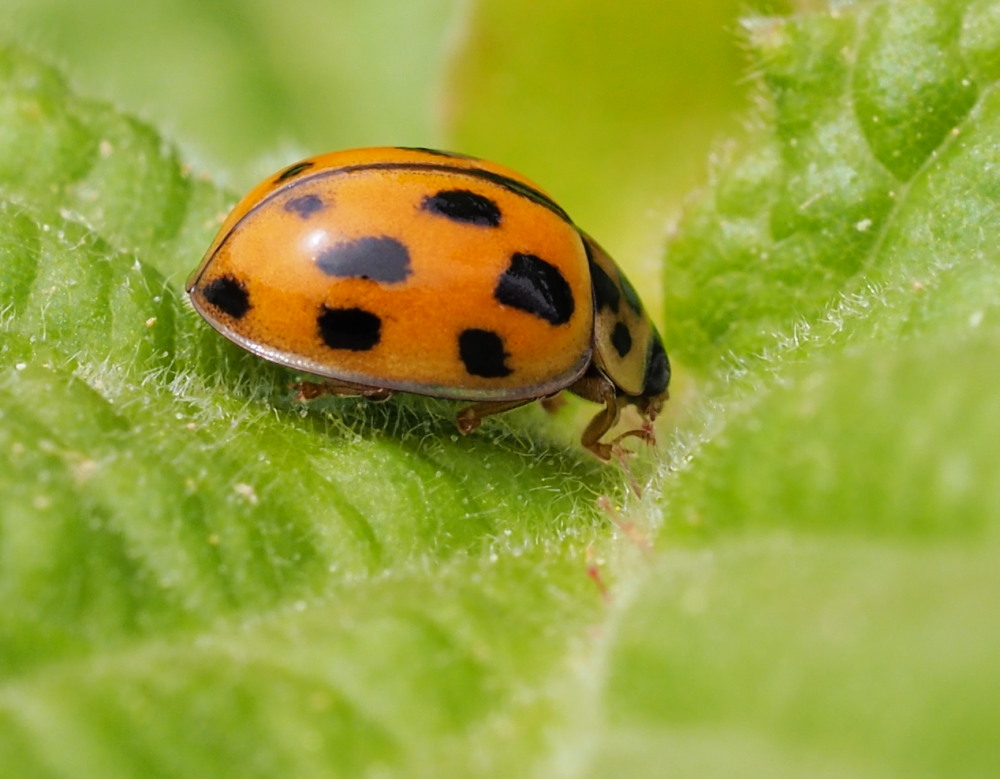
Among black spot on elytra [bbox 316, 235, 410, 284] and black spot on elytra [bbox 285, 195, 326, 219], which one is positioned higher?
black spot on elytra [bbox 285, 195, 326, 219]

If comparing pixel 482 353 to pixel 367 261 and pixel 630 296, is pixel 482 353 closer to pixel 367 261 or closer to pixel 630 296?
pixel 367 261

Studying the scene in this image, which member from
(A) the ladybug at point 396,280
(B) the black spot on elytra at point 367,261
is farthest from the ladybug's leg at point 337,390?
(B) the black spot on elytra at point 367,261

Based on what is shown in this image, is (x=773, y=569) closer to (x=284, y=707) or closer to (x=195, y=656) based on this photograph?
(x=284, y=707)

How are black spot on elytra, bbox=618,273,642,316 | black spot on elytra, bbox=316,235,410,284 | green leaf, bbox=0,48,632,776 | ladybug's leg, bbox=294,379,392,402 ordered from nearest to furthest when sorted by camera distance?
green leaf, bbox=0,48,632,776 → black spot on elytra, bbox=316,235,410,284 → ladybug's leg, bbox=294,379,392,402 → black spot on elytra, bbox=618,273,642,316

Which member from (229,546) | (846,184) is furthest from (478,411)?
(846,184)

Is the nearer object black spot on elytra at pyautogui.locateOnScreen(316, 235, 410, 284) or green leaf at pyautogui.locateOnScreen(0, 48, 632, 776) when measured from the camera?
green leaf at pyautogui.locateOnScreen(0, 48, 632, 776)

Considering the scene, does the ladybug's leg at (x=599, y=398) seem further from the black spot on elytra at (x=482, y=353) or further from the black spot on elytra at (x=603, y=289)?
the black spot on elytra at (x=482, y=353)

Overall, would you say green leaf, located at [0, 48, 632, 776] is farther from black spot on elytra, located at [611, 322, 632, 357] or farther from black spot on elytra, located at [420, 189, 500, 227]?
black spot on elytra, located at [420, 189, 500, 227]

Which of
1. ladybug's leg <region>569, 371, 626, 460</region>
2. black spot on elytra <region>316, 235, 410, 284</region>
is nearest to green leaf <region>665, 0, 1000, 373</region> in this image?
ladybug's leg <region>569, 371, 626, 460</region>
